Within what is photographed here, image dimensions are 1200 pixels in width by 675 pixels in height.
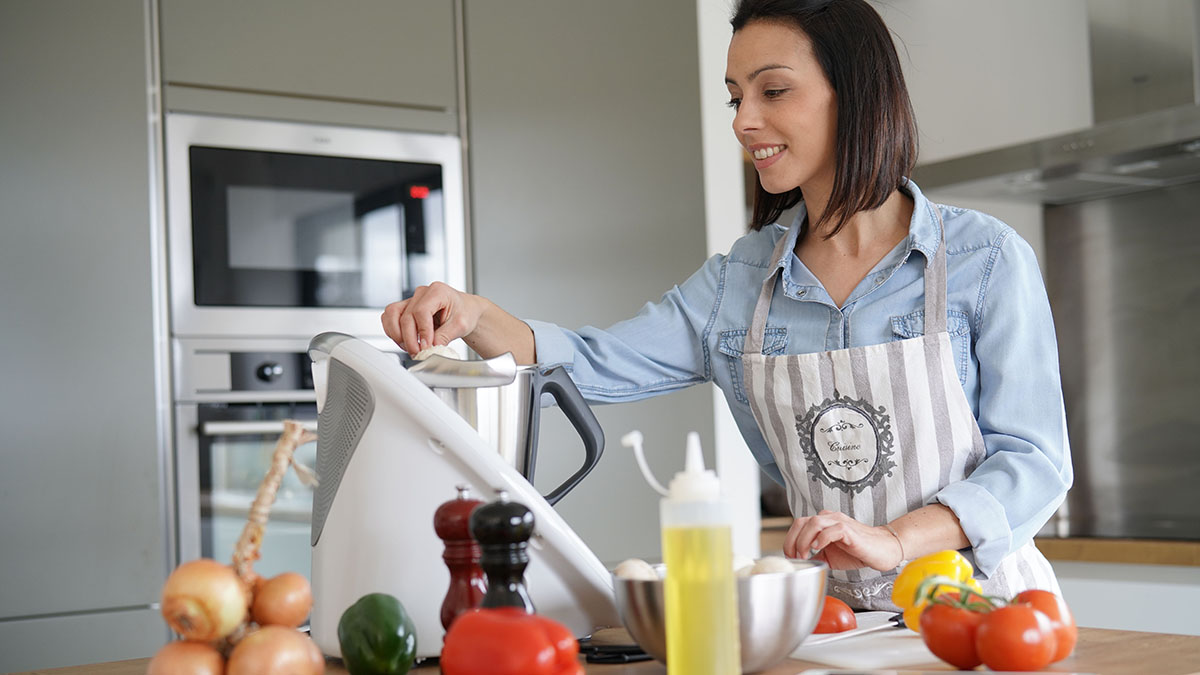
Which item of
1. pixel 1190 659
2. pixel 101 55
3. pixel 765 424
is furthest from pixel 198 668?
pixel 101 55

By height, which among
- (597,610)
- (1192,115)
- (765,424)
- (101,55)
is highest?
(101,55)

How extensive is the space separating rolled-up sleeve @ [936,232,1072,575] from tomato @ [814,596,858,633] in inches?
8.5

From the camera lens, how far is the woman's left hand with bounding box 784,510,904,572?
0.99m

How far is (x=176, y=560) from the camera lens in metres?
2.13

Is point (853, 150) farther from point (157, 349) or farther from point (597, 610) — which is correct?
point (157, 349)

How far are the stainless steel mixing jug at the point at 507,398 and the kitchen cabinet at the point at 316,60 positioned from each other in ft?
4.72

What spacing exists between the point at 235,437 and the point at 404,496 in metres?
1.42

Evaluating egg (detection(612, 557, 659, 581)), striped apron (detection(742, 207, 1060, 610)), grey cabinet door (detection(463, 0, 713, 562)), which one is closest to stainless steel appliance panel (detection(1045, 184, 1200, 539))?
grey cabinet door (detection(463, 0, 713, 562))

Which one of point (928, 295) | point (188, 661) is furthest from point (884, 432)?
point (188, 661)

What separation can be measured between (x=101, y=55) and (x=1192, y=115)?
1.95 meters

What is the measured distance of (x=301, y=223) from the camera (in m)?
2.33

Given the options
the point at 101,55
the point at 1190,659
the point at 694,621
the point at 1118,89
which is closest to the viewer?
the point at 694,621

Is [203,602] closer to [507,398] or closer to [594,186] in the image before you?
[507,398]

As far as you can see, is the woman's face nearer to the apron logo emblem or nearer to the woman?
the woman
